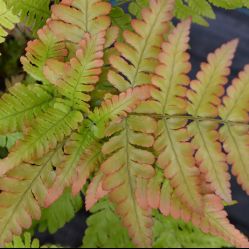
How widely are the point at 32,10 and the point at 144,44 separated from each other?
333 mm

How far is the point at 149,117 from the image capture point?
1.00 m

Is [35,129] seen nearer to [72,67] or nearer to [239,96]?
[72,67]

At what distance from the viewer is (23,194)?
972 mm

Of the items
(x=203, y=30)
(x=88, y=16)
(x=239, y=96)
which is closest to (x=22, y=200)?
(x=88, y=16)

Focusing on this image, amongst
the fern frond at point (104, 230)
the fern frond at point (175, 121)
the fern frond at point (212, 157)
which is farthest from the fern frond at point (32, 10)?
the fern frond at point (104, 230)

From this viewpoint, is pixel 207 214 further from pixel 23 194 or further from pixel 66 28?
pixel 66 28

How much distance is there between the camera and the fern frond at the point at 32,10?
1062 millimetres

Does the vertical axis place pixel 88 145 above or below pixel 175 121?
below

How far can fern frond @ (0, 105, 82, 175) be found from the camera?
0.94 meters

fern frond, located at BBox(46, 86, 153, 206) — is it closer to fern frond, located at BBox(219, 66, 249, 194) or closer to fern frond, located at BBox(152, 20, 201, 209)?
fern frond, located at BBox(152, 20, 201, 209)

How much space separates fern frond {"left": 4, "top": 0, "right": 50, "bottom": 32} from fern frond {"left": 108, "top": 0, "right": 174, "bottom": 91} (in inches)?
11.0

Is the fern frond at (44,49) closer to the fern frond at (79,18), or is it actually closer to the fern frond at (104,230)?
the fern frond at (79,18)

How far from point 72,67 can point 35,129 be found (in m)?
0.16

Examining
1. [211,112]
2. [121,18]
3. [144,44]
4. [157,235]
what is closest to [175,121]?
[211,112]
